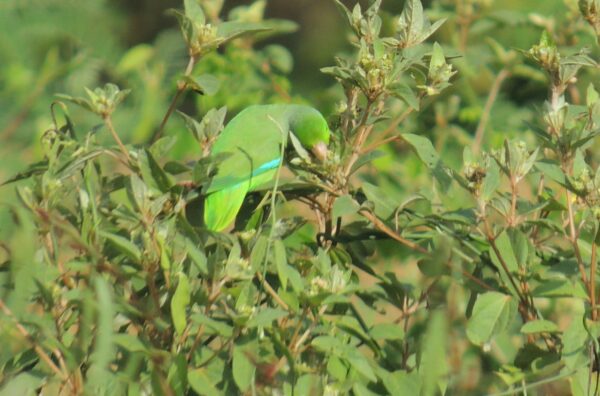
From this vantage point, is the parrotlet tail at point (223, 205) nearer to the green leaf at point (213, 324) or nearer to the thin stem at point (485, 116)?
the green leaf at point (213, 324)

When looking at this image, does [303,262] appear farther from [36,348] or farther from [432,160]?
[36,348]

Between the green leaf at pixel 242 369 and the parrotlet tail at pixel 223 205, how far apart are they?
60 centimetres

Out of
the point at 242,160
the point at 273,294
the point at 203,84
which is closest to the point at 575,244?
the point at 273,294

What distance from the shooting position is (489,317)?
65.5 inches

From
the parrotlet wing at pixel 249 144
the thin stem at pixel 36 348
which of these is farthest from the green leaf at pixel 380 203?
the thin stem at pixel 36 348

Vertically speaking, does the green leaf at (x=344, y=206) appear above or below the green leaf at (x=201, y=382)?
above

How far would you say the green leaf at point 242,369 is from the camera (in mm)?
1521

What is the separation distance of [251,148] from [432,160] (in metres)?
0.80

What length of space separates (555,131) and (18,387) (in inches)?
38.0

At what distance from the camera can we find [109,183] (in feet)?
6.23

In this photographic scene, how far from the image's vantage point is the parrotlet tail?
2203 mm

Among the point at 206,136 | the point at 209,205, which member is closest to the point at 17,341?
the point at 206,136

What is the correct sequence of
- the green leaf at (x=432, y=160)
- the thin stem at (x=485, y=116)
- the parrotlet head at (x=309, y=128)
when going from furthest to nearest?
the thin stem at (x=485, y=116)
the parrotlet head at (x=309, y=128)
the green leaf at (x=432, y=160)

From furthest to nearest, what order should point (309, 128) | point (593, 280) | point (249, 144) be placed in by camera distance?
point (309, 128), point (249, 144), point (593, 280)
